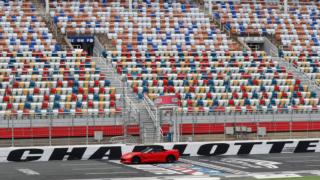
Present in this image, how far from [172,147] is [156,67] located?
548 inches

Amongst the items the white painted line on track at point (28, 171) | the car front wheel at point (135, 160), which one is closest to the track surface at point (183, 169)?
the white painted line on track at point (28, 171)

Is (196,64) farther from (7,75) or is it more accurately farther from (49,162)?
(49,162)

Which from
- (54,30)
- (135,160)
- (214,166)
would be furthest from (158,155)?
(54,30)

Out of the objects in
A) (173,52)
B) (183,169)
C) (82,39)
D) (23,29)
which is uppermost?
(23,29)

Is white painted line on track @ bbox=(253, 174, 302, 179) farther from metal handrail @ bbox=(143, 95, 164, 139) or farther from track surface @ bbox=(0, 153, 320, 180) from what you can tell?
metal handrail @ bbox=(143, 95, 164, 139)

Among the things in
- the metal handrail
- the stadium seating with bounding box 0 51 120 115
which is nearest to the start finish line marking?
the stadium seating with bounding box 0 51 120 115

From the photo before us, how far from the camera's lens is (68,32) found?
2223 inches

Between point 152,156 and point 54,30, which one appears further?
point 54,30

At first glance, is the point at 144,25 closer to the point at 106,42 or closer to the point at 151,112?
the point at 106,42

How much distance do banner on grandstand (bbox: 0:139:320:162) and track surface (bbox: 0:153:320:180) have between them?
1029 millimetres

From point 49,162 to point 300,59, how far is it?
84.2 feet

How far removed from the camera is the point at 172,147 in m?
39.2

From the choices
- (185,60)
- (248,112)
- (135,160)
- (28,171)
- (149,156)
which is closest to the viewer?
(28,171)

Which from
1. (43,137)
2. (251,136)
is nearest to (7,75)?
(43,137)
